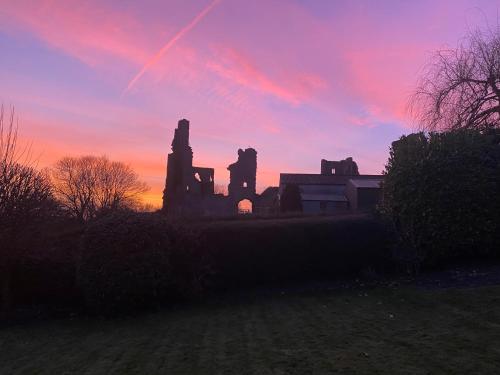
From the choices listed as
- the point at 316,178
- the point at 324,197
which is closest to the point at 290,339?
the point at 324,197

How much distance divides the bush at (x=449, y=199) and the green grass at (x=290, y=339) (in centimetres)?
210

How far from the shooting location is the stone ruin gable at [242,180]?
218ft

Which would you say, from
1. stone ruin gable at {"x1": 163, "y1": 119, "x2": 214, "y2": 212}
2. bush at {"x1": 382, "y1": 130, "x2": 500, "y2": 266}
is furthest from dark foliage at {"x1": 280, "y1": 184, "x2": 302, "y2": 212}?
bush at {"x1": 382, "y1": 130, "x2": 500, "y2": 266}

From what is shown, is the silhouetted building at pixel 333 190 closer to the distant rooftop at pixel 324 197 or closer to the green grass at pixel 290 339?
the distant rooftop at pixel 324 197

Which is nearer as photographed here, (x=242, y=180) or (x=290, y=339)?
(x=290, y=339)

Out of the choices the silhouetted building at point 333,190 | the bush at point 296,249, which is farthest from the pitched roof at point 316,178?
the bush at point 296,249

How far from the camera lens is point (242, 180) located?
2630 inches

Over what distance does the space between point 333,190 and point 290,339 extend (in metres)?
50.3

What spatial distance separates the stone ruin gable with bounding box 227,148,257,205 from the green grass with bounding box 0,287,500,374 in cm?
5640

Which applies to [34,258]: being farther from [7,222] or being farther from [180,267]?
[180,267]

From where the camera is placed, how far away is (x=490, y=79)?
16.3m

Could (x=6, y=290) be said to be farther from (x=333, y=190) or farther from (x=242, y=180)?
(x=242, y=180)

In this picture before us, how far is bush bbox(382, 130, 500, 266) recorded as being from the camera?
1055 cm

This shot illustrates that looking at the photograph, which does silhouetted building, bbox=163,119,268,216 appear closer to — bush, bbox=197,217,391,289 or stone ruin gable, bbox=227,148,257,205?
stone ruin gable, bbox=227,148,257,205
